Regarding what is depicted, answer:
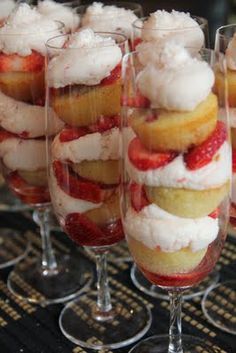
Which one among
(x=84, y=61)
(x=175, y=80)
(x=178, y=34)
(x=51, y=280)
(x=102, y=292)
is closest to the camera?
(x=175, y=80)

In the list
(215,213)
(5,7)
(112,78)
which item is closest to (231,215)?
(215,213)

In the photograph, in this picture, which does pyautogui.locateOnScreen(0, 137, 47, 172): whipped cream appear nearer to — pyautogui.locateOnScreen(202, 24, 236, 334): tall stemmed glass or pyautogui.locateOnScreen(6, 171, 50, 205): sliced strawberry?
pyautogui.locateOnScreen(6, 171, 50, 205): sliced strawberry

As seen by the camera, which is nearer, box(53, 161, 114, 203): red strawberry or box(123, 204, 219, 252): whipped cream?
box(123, 204, 219, 252): whipped cream

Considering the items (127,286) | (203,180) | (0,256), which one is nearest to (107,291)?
(127,286)

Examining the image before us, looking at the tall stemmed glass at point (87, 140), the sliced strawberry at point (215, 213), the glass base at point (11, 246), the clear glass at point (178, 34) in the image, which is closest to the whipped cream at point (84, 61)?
the tall stemmed glass at point (87, 140)

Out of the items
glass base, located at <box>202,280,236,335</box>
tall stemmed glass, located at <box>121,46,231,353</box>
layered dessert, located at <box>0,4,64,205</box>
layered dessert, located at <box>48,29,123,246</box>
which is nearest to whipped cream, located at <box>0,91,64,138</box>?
layered dessert, located at <box>0,4,64,205</box>

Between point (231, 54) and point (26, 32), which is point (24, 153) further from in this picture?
point (231, 54)
